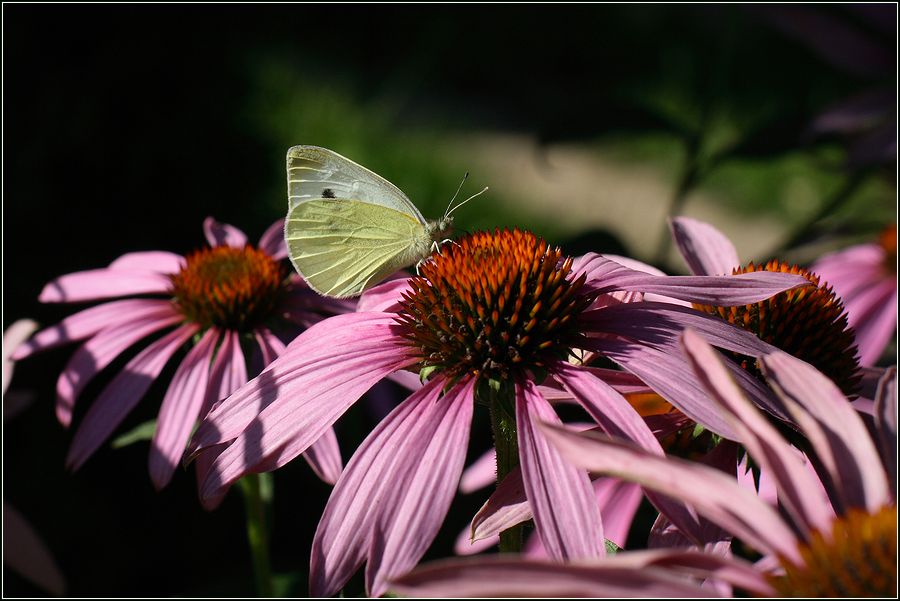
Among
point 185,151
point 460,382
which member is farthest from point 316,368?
point 185,151

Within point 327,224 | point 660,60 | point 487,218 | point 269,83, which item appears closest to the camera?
point 327,224

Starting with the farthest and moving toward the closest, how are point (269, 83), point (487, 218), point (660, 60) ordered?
point (660, 60)
point (269, 83)
point (487, 218)

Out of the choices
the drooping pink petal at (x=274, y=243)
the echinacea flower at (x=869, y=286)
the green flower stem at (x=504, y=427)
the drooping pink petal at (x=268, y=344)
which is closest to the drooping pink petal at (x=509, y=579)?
the green flower stem at (x=504, y=427)

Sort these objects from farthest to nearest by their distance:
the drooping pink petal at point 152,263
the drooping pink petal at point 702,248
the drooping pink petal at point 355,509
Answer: the drooping pink petal at point 152,263 < the drooping pink petal at point 702,248 < the drooping pink petal at point 355,509

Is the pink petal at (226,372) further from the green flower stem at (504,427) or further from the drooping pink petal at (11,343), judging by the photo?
the green flower stem at (504,427)

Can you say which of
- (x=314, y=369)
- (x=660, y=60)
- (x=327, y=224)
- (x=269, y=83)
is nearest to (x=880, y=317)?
(x=327, y=224)

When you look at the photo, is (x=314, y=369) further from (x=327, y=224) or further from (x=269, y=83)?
(x=269, y=83)
